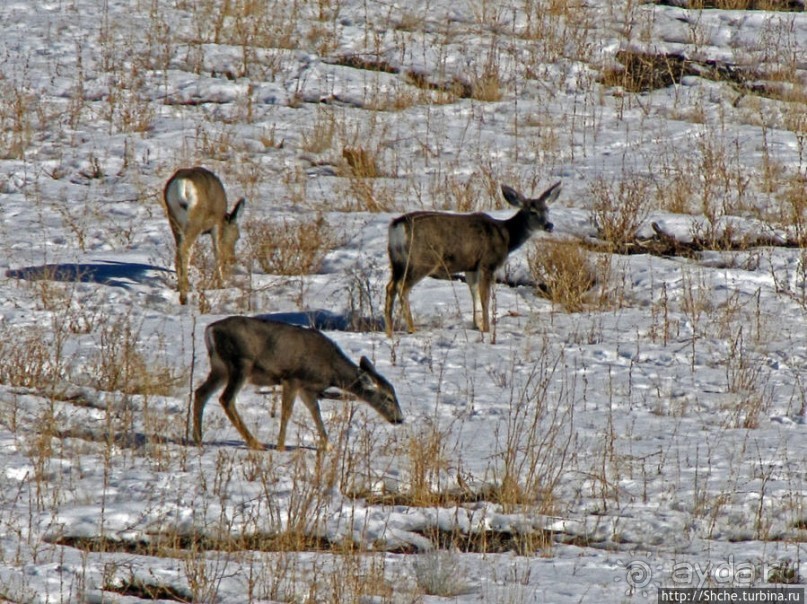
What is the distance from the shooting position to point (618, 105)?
1775 cm

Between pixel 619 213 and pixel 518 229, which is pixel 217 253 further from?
pixel 619 213

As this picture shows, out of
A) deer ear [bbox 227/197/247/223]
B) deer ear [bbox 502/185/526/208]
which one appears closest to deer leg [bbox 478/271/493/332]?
deer ear [bbox 502/185/526/208]

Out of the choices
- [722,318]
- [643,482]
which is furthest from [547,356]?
[643,482]

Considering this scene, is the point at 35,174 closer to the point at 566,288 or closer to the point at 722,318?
the point at 566,288

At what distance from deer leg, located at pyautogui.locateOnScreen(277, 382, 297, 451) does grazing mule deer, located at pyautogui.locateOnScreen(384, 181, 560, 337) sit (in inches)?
111

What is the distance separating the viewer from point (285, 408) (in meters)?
8.13

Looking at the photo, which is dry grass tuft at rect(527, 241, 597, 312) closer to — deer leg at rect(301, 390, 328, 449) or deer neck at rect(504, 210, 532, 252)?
deer neck at rect(504, 210, 532, 252)

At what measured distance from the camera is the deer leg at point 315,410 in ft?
26.3

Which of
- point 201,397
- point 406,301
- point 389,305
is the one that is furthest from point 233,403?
point 406,301

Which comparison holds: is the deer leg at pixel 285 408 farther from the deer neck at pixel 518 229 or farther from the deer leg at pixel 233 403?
the deer neck at pixel 518 229

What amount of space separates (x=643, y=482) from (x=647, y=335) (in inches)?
147

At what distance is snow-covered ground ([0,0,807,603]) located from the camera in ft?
20.7

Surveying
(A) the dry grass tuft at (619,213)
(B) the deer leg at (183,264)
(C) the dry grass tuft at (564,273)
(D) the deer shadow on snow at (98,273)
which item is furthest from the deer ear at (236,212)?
(A) the dry grass tuft at (619,213)

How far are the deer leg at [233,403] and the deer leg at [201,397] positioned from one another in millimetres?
73
